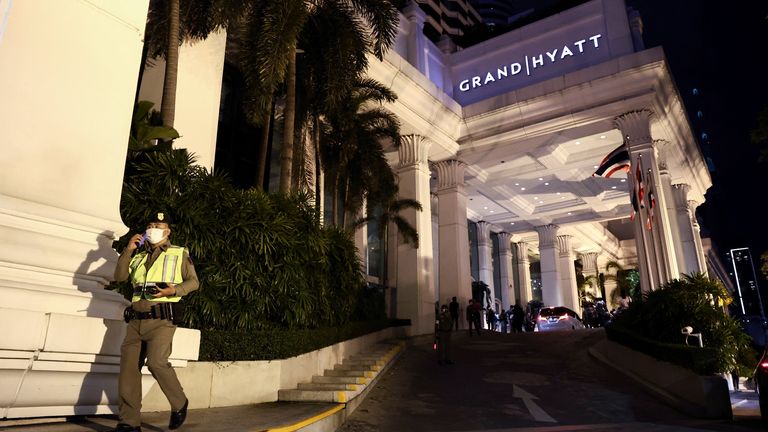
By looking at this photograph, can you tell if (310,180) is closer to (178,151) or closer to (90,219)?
(178,151)

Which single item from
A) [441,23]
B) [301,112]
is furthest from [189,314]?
[441,23]

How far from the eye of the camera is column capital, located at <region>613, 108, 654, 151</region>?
18594 millimetres

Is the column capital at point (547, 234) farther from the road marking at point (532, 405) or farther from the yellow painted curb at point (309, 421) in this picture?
the yellow painted curb at point (309, 421)

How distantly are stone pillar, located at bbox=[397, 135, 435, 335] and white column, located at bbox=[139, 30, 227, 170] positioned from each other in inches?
420

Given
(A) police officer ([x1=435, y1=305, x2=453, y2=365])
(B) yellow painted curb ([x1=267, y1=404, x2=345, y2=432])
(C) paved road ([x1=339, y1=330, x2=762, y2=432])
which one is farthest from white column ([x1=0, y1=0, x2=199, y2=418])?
(A) police officer ([x1=435, y1=305, x2=453, y2=365])

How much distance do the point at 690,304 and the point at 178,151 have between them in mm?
9909

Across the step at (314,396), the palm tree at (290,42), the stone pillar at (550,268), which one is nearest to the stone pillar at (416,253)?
the palm tree at (290,42)

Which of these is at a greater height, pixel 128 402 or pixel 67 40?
pixel 67 40

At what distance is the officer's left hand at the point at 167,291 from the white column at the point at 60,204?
19.8 inches

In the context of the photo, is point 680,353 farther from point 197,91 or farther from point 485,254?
point 485,254

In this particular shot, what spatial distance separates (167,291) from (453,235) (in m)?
19.0

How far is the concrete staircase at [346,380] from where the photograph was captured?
263 inches

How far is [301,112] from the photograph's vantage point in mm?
13969

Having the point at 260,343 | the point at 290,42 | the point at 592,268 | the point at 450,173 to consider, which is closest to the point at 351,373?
the point at 260,343
